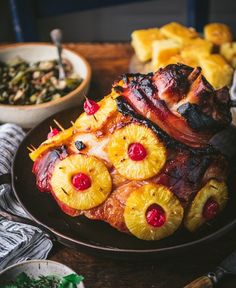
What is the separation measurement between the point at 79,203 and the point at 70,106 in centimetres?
56

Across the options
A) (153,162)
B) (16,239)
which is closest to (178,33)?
(153,162)

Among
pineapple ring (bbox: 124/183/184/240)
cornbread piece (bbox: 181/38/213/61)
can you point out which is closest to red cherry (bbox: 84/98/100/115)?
pineapple ring (bbox: 124/183/184/240)

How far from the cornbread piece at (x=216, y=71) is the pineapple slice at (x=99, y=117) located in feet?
1.82

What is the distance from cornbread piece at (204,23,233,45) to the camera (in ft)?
6.16

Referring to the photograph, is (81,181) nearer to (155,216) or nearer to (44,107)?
(155,216)

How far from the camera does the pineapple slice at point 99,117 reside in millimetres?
1165

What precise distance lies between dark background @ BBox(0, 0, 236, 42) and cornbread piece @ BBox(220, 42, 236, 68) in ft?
5.65

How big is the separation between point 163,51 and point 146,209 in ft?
2.65

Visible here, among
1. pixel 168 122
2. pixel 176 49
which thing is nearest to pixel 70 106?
pixel 176 49

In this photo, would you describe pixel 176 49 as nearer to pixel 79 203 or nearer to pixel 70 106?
pixel 70 106

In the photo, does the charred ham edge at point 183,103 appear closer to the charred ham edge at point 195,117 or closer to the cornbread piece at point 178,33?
the charred ham edge at point 195,117

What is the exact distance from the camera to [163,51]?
1.72 metres

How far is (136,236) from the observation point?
3.67 feet

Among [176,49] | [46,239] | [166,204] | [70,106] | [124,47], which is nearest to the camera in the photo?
[166,204]
